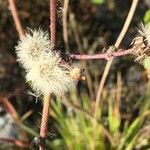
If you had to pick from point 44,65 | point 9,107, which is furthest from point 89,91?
point 44,65

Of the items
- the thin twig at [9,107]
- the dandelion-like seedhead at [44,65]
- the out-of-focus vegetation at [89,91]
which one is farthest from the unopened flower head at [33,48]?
the thin twig at [9,107]

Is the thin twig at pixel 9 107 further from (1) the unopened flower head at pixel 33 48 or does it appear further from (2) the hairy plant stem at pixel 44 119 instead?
(1) the unopened flower head at pixel 33 48

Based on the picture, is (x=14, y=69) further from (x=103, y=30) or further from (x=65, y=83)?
(x=65, y=83)

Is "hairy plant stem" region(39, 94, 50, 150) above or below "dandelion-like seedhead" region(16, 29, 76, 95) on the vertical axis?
below

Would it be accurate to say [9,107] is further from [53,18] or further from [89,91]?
[53,18]

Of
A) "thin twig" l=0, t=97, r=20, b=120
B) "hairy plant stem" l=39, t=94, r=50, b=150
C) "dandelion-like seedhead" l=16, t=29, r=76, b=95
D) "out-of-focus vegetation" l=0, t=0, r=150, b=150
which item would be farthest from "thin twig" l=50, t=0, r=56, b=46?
"thin twig" l=0, t=97, r=20, b=120

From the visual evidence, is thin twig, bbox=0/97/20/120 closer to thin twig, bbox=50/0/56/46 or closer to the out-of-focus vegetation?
the out-of-focus vegetation
